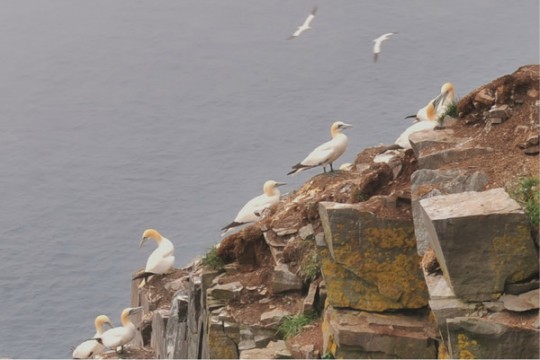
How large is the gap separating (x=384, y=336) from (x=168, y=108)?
5869 centimetres

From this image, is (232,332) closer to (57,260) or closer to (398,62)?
(57,260)

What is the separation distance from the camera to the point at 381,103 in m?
69.4

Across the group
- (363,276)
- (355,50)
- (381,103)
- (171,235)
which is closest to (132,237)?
(171,235)

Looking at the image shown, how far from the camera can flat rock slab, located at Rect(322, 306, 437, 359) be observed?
19.0 m

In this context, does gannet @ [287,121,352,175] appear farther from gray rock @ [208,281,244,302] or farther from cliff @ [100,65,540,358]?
gray rock @ [208,281,244,302]

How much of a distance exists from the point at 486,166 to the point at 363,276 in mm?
2078

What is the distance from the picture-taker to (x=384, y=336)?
19297 millimetres

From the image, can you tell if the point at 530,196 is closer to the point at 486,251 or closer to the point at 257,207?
the point at 486,251

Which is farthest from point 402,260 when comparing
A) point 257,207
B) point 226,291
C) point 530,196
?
point 257,207

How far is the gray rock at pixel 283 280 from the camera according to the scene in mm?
22719

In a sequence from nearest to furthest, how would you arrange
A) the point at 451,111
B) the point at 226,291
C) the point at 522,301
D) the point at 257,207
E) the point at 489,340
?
the point at 489,340, the point at 522,301, the point at 451,111, the point at 226,291, the point at 257,207

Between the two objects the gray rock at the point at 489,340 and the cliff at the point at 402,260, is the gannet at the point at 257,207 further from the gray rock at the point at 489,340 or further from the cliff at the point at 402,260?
the gray rock at the point at 489,340

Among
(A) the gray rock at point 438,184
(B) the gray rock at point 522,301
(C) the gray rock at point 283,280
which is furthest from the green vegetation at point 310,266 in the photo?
(B) the gray rock at point 522,301

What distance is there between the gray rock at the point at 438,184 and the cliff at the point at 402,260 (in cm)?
2
